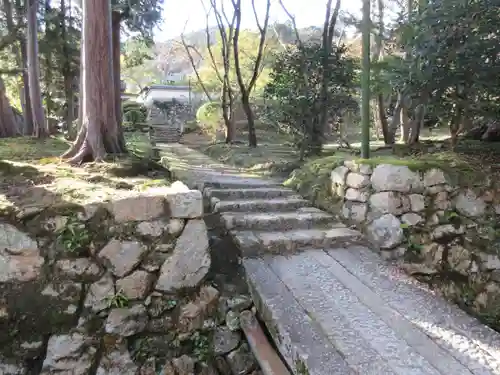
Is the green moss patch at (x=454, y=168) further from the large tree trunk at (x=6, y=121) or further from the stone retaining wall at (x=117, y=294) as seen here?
the large tree trunk at (x=6, y=121)

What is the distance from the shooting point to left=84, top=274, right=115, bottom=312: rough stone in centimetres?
239

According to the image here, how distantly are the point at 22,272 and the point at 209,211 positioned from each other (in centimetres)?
199

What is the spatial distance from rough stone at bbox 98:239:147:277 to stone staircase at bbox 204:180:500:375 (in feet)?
2.81

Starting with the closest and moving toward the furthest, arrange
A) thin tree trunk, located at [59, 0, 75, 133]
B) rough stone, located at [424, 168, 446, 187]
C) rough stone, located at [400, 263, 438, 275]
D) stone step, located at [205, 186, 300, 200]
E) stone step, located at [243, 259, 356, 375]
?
stone step, located at [243, 259, 356, 375] < rough stone, located at [400, 263, 438, 275] < rough stone, located at [424, 168, 446, 187] < stone step, located at [205, 186, 300, 200] < thin tree trunk, located at [59, 0, 75, 133]

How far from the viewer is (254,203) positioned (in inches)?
155

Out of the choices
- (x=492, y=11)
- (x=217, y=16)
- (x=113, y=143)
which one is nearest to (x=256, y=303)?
(x=113, y=143)

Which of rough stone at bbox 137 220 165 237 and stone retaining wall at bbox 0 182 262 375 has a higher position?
rough stone at bbox 137 220 165 237

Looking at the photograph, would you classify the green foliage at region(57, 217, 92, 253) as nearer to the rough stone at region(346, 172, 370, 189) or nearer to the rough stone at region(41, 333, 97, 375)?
the rough stone at region(41, 333, 97, 375)

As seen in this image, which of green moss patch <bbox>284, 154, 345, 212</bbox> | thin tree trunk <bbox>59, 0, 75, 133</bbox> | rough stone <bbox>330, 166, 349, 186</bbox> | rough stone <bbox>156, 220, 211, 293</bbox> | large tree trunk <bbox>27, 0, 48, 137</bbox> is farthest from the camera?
thin tree trunk <bbox>59, 0, 75, 133</bbox>

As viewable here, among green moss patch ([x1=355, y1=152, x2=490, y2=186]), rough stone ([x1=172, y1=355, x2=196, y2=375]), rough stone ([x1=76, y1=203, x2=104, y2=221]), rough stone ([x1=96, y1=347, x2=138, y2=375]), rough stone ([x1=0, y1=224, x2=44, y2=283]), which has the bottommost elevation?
rough stone ([x1=172, y1=355, x2=196, y2=375])

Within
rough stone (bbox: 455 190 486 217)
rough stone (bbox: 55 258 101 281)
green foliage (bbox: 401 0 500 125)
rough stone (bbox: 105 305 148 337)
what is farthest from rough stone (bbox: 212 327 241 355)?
green foliage (bbox: 401 0 500 125)

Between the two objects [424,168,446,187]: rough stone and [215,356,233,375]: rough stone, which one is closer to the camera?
[215,356,233,375]: rough stone

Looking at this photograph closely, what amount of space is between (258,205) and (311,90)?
2693 mm

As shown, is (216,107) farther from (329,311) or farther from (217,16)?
(329,311)
